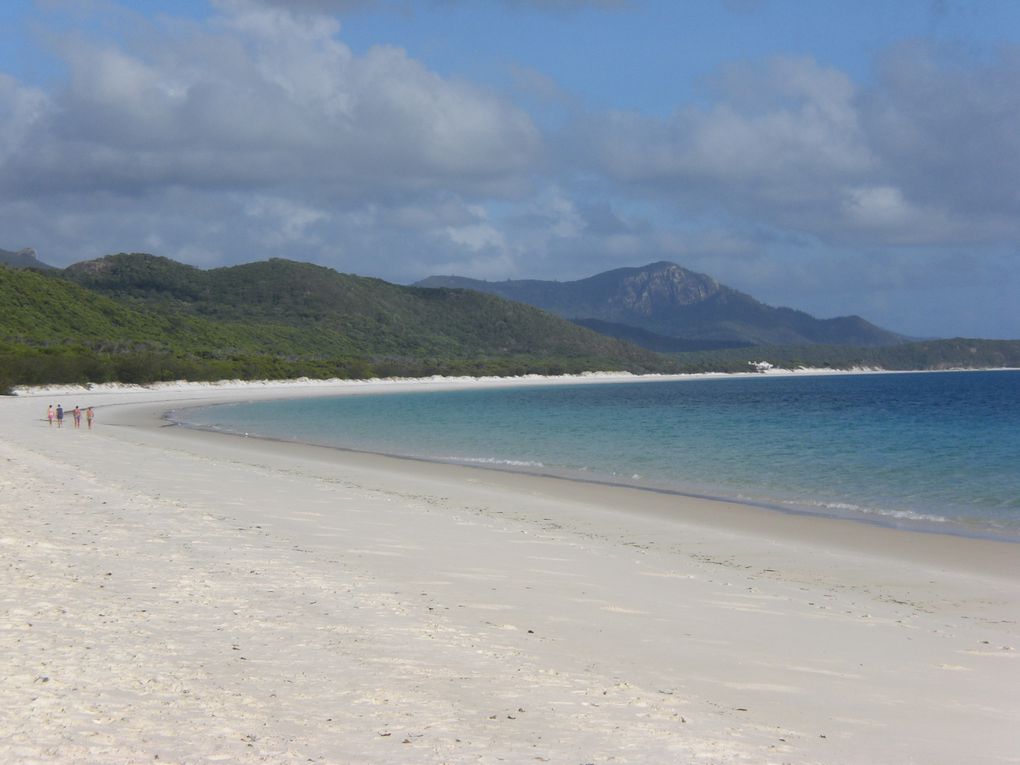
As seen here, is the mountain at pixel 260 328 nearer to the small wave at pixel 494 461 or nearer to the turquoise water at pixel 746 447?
the turquoise water at pixel 746 447

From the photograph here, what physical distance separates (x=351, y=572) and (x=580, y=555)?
3.44 meters

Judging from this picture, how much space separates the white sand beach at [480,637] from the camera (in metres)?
5.13

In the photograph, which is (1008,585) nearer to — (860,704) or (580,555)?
(580,555)

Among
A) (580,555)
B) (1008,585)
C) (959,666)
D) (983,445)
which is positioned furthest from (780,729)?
(983,445)

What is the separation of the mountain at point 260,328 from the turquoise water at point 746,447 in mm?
25668

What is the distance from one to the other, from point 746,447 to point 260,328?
3967 inches

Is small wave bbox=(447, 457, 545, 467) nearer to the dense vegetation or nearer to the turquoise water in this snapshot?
the turquoise water

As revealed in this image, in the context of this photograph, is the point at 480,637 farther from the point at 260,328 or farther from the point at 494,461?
the point at 260,328

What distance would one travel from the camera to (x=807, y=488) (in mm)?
21359

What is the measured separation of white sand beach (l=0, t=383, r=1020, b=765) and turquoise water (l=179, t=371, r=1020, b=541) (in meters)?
4.42

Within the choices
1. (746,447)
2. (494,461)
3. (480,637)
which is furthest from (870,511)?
(746,447)

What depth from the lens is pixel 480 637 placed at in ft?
24.0

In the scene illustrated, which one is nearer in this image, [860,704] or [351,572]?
[860,704]

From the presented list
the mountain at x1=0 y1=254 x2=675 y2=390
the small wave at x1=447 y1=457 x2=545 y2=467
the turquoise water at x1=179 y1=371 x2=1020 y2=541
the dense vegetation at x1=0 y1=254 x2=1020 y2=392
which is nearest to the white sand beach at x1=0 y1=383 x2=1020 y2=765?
Answer: the turquoise water at x1=179 y1=371 x2=1020 y2=541
